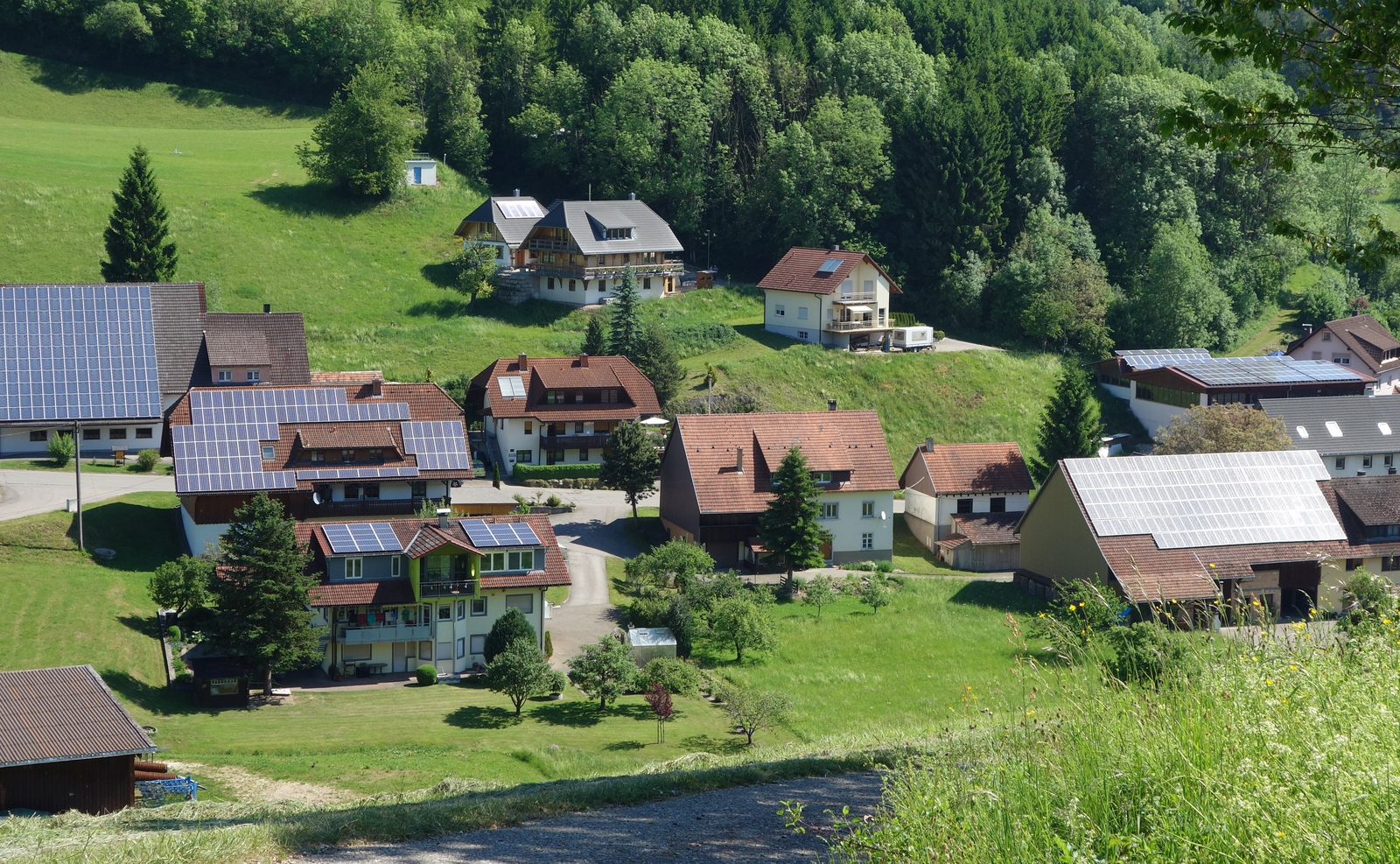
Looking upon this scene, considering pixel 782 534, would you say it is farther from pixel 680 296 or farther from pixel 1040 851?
pixel 1040 851

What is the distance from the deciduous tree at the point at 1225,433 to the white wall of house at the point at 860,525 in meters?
14.5

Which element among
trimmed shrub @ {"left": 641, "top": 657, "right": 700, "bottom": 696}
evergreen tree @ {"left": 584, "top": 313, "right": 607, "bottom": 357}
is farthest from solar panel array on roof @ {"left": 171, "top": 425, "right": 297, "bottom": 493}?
evergreen tree @ {"left": 584, "top": 313, "right": 607, "bottom": 357}

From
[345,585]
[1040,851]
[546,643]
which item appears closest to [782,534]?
[546,643]

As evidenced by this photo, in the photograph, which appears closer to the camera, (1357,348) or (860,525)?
(860,525)

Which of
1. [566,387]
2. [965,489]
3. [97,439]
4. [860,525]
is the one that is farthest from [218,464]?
[965,489]

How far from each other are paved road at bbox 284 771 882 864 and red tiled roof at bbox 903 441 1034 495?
4529cm

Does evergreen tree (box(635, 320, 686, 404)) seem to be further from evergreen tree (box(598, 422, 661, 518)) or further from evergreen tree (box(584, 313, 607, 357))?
evergreen tree (box(598, 422, 661, 518))

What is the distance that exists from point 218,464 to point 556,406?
60.5ft

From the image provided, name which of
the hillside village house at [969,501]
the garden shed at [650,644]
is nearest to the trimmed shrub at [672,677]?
the garden shed at [650,644]

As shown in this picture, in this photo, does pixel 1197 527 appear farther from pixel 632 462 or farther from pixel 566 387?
pixel 566 387

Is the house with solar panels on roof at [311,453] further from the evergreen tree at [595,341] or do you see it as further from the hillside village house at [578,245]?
the hillside village house at [578,245]

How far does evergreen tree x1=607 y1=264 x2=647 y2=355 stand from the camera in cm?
7081

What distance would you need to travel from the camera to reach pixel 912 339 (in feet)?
265

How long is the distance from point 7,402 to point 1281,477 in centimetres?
5185
